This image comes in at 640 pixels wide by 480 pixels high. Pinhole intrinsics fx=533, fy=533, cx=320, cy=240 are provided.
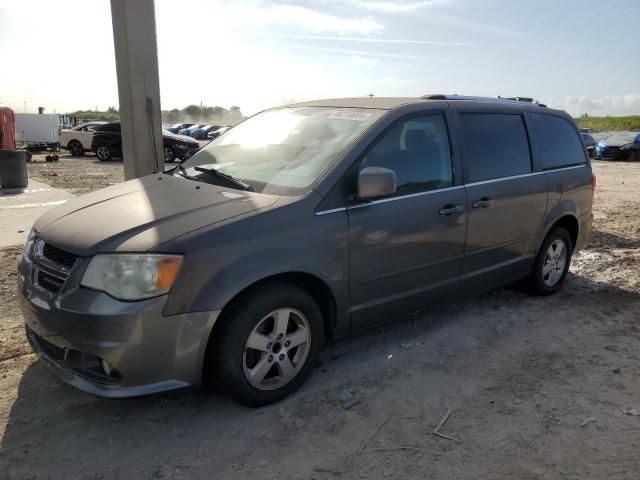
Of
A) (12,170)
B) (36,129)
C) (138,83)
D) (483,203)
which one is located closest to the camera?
(483,203)

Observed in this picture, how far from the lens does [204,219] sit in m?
2.88

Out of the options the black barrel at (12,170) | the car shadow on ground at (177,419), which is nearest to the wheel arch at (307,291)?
the car shadow on ground at (177,419)

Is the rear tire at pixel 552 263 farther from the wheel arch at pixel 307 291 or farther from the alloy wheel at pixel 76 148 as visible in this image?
the alloy wheel at pixel 76 148

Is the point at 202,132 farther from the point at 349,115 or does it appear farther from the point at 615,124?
the point at 615,124

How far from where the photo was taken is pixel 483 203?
4082 millimetres

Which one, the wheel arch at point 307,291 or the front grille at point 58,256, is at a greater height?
the front grille at point 58,256

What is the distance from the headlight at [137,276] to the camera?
8.65ft

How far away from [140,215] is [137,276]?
0.49 metres

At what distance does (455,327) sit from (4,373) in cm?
328

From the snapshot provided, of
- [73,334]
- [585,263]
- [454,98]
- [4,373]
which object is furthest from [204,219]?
[585,263]

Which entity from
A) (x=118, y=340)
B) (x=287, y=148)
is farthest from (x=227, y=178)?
(x=118, y=340)

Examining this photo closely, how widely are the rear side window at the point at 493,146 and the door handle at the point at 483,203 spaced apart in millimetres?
161

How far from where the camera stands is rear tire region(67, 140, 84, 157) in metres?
22.5

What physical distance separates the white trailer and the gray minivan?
24015mm
